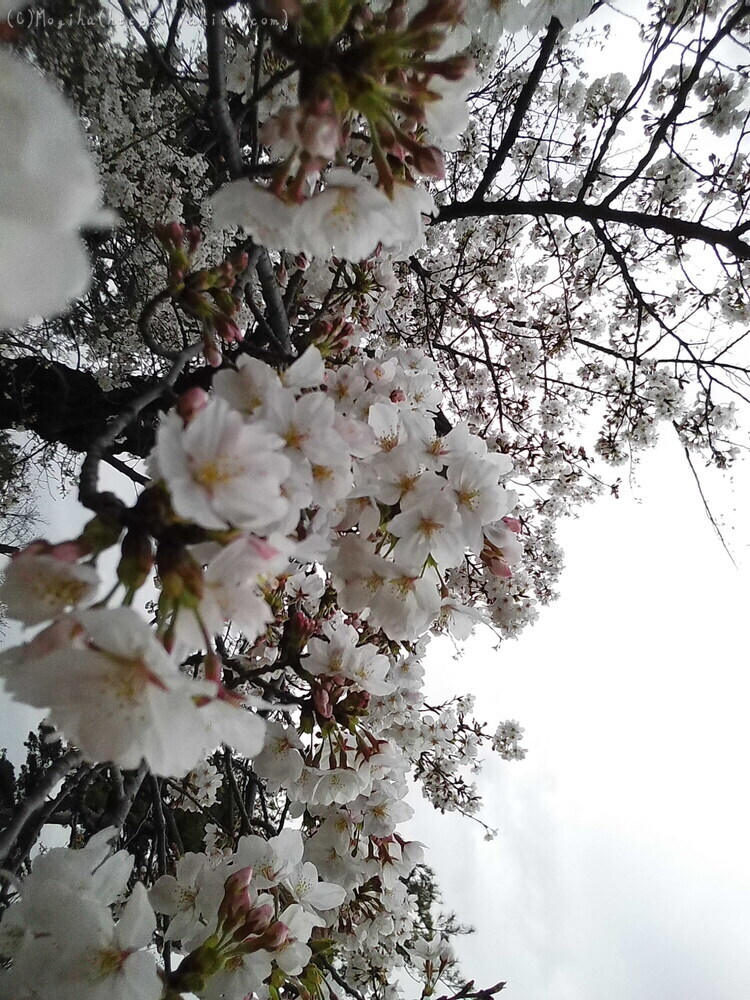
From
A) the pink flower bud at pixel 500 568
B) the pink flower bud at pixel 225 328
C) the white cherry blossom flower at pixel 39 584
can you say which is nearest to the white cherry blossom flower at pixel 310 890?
the pink flower bud at pixel 500 568

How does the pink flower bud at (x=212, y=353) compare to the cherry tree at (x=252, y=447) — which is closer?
the cherry tree at (x=252, y=447)

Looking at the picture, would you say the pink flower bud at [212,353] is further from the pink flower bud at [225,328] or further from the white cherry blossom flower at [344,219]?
the white cherry blossom flower at [344,219]

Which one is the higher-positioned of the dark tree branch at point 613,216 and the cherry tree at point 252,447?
the dark tree branch at point 613,216

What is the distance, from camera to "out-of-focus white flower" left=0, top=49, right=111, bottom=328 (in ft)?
1.08

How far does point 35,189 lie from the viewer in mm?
338

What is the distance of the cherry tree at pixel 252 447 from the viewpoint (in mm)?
570

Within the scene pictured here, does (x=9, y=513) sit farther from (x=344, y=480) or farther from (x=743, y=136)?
(x=743, y=136)

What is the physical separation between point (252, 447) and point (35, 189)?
12.1 inches

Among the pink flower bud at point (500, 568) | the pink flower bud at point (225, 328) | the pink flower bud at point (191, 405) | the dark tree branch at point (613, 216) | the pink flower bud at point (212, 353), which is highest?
the dark tree branch at point (613, 216)

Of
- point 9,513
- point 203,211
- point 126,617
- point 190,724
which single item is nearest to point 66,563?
point 126,617

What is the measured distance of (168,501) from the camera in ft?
1.92

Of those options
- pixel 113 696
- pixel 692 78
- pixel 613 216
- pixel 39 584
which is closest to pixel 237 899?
pixel 113 696

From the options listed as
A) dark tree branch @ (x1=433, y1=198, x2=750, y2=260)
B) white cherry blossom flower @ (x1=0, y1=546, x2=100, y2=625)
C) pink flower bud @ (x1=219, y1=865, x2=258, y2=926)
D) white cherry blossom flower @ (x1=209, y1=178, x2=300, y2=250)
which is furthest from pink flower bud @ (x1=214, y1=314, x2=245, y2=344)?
dark tree branch @ (x1=433, y1=198, x2=750, y2=260)

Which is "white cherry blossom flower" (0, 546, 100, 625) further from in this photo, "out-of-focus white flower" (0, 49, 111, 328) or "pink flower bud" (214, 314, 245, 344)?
"pink flower bud" (214, 314, 245, 344)
